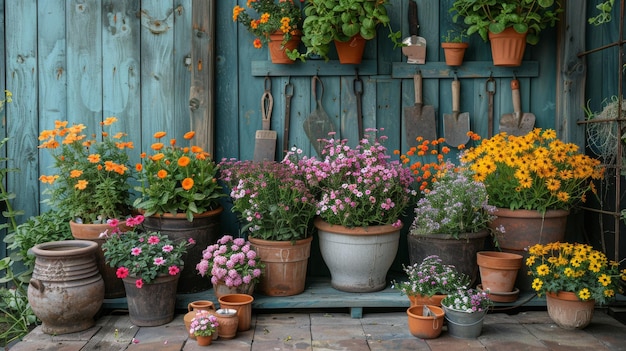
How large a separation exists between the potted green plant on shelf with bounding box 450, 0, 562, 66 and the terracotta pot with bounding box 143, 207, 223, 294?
1867 mm

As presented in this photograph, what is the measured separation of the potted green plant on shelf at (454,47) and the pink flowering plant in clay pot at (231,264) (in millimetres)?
1661

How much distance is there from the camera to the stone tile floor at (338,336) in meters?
2.86

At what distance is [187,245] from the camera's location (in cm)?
328

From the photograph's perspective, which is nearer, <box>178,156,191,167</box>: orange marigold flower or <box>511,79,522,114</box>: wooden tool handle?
<box>178,156,191,167</box>: orange marigold flower

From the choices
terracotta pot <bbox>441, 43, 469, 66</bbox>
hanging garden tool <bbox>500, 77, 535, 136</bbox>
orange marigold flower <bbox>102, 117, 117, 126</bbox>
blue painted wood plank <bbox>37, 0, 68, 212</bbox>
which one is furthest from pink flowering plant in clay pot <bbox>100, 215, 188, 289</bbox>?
hanging garden tool <bbox>500, 77, 535, 136</bbox>

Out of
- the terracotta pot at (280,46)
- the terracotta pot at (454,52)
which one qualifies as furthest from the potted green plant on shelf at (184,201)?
the terracotta pot at (454,52)

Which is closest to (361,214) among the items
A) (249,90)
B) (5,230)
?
(249,90)

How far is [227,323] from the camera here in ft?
9.66

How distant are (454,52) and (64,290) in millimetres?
2541

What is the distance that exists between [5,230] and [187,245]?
1.42m

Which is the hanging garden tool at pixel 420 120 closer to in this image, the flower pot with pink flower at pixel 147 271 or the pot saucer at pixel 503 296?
the pot saucer at pixel 503 296

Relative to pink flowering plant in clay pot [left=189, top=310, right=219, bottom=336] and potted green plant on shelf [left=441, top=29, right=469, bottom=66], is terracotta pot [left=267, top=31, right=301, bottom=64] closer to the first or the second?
potted green plant on shelf [left=441, top=29, right=469, bottom=66]

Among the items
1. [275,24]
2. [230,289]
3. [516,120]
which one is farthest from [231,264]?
[516,120]

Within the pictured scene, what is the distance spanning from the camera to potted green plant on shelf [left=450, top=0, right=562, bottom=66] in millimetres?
3531
